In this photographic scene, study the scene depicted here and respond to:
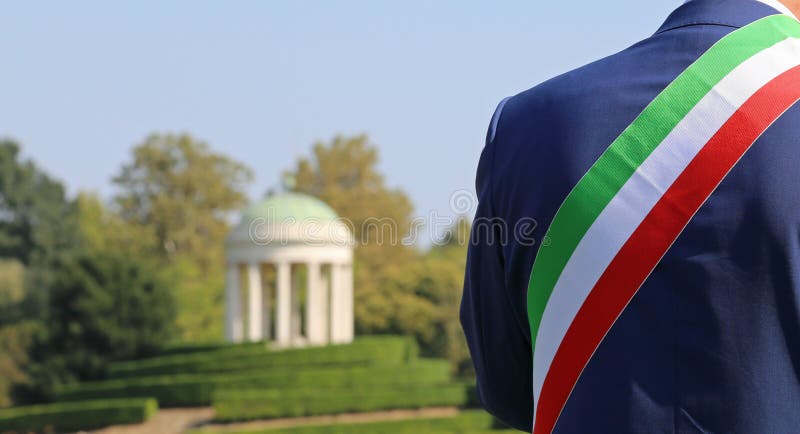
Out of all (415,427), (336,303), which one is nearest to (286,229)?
(336,303)

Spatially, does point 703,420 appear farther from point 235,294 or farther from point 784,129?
point 235,294

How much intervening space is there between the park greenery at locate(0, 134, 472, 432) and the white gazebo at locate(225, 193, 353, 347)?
2.22 meters

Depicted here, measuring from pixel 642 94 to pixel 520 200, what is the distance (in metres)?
0.25

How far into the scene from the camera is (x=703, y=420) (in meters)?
1.58

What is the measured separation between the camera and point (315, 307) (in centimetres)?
3750

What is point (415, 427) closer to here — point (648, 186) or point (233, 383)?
point (233, 383)

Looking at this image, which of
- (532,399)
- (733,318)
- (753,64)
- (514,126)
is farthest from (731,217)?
(532,399)

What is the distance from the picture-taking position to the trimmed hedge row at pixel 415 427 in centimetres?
2175

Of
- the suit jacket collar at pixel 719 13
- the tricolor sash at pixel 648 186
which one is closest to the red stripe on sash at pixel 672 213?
the tricolor sash at pixel 648 186

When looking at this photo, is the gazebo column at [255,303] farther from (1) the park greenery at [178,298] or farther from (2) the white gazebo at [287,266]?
(1) the park greenery at [178,298]

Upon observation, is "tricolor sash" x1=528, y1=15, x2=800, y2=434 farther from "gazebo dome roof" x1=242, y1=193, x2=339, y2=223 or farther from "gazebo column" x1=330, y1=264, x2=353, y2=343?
"gazebo column" x1=330, y1=264, x2=353, y2=343

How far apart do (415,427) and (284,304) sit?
1585 centimetres

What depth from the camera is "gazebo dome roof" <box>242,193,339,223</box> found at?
37.2 m

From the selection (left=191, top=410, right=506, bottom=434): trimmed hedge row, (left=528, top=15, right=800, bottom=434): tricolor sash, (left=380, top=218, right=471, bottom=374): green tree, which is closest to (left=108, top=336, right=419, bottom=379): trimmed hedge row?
(left=191, top=410, right=506, bottom=434): trimmed hedge row
